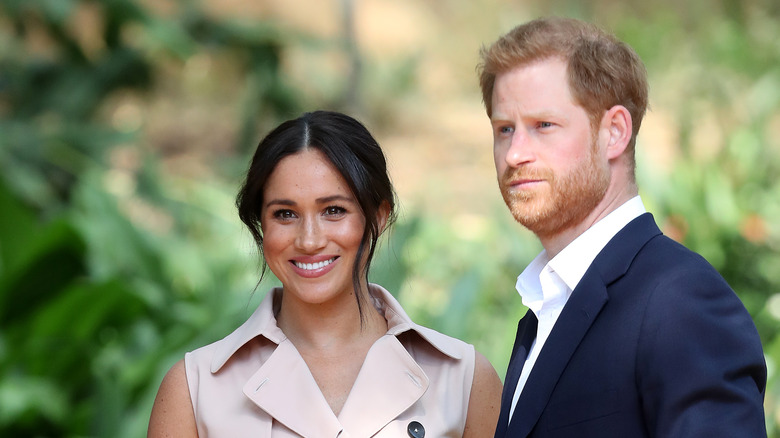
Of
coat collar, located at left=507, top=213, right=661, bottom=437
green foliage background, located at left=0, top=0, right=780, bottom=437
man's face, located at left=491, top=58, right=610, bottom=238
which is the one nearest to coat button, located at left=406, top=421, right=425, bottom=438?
coat collar, located at left=507, top=213, right=661, bottom=437

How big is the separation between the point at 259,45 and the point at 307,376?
19.1 feet

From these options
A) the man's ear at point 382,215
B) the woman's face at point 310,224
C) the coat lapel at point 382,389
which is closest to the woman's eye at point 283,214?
the woman's face at point 310,224

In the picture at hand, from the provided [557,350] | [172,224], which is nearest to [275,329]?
[557,350]

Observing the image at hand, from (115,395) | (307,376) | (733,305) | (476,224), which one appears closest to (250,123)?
(476,224)

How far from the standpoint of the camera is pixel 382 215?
1889mm

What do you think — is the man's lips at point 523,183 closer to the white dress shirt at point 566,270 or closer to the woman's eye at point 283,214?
the white dress shirt at point 566,270

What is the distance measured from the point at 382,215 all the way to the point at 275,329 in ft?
1.01

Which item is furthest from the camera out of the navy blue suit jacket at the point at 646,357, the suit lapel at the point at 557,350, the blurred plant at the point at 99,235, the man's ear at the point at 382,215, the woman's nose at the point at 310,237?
the blurred plant at the point at 99,235

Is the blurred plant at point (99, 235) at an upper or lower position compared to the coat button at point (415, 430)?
upper

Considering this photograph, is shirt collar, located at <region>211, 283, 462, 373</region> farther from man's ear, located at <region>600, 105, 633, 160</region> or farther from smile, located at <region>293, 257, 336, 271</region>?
man's ear, located at <region>600, 105, 633, 160</region>

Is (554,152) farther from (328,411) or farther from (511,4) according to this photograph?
(511,4)

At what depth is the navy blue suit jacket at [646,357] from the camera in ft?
4.50

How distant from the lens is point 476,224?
7.88 m

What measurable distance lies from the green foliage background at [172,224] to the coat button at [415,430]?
2.53ft
